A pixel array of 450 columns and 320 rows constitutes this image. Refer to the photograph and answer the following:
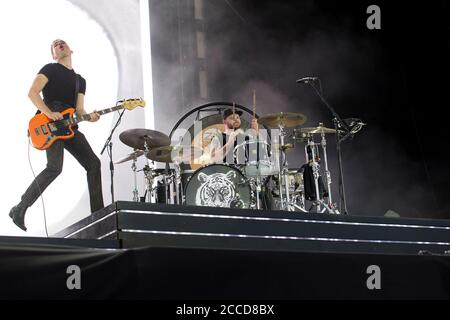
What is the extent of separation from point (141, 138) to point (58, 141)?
0.87m

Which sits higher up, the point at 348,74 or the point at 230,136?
the point at 348,74

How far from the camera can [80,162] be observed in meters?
6.11

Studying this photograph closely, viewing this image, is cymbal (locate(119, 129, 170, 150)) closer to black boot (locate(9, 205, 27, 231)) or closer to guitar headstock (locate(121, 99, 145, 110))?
guitar headstock (locate(121, 99, 145, 110))

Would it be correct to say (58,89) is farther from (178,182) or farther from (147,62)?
(147,62)

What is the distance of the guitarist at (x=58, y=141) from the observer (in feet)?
19.9

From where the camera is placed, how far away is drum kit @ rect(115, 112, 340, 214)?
20.4 feet

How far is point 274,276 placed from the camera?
3076 millimetres

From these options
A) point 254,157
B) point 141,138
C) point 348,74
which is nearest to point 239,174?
point 254,157

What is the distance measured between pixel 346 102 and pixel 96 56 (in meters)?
2.98

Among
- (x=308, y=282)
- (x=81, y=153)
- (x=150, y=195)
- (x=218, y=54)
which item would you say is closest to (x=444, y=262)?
(x=308, y=282)

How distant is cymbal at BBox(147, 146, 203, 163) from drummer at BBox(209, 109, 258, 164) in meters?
0.19

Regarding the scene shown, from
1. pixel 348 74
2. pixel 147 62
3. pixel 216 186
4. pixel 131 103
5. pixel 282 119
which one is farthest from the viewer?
pixel 348 74
